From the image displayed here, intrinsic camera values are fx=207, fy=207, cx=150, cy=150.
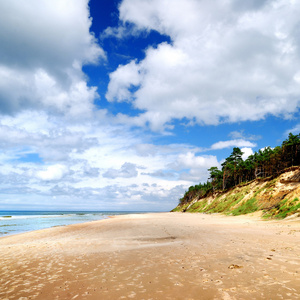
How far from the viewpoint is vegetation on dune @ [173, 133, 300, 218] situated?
102 feet

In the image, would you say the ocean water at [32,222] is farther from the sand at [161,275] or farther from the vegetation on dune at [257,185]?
the vegetation on dune at [257,185]

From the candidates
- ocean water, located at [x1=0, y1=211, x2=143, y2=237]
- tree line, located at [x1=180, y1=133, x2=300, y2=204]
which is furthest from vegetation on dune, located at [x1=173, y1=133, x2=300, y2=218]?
ocean water, located at [x1=0, y1=211, x2=143, y2=237]

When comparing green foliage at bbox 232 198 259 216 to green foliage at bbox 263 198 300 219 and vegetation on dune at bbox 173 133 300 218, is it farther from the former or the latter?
green foliage at bbox 263 198 300 219

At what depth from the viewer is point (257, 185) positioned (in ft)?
147

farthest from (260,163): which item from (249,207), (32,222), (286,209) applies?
(32,222)

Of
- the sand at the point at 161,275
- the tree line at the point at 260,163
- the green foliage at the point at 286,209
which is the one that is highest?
the tree line at the point at 260,163

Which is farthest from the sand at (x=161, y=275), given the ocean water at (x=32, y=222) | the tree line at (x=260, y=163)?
the tree line at (x=260, y=163)

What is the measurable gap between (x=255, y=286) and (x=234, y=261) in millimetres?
2653

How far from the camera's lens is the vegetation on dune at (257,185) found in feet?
102

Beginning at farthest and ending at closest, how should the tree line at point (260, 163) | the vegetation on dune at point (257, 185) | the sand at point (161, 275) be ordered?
the tree line at point (260, 163) → the vegetation on dune at point (257, 185) → the sand at point (161, 275)

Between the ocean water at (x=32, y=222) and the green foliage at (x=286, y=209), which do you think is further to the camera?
the ocean water at (x=32, y=222)

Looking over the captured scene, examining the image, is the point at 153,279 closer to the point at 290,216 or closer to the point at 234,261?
the point at 234,261

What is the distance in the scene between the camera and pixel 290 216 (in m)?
22.8

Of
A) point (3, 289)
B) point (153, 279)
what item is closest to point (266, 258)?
point (153, 279)
